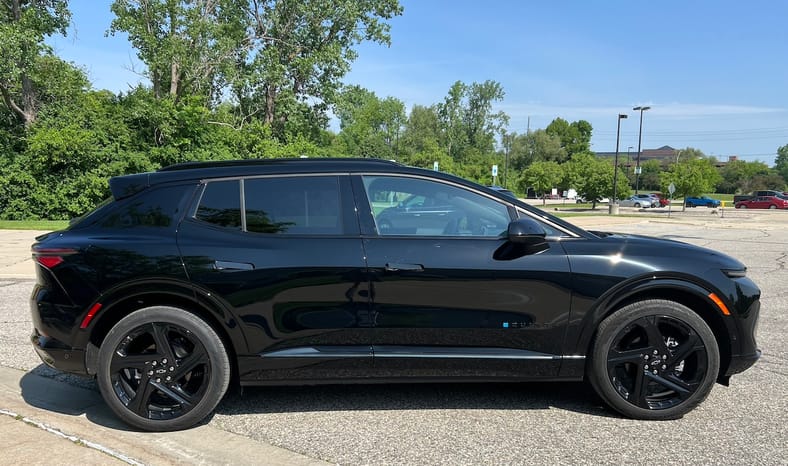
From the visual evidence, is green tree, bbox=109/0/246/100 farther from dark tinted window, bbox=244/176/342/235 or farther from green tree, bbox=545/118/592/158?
green tree, bbox=545/118/592/158

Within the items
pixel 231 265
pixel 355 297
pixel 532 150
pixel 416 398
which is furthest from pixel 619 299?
pixel 532 150

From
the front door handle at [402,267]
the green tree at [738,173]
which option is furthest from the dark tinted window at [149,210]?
the green tree at [738,173]

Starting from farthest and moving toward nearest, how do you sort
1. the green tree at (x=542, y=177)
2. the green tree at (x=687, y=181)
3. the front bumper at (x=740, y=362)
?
1. the green tree at (x=542, y=177)
2. the green tree at (x=687, y=181)
3. the front bumper at (x=740, y=362)

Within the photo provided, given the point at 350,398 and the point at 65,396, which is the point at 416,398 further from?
the point at 65,396

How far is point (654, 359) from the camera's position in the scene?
3.36 meters

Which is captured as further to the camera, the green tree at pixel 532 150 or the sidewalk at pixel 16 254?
the green tree at pixel 532 150

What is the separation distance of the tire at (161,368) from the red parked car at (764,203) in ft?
190

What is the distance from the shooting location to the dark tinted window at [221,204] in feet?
10.9

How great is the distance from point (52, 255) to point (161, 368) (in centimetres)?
97

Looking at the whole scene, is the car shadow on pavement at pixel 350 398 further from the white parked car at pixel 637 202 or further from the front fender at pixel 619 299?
the white parked car at pixel 637 202

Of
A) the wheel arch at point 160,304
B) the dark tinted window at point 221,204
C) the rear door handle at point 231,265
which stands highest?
the dark tinted window at point 221,204

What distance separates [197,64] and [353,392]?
2315cm

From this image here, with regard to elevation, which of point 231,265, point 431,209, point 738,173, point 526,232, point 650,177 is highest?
point 738,173

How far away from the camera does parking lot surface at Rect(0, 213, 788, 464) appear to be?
289 cm
